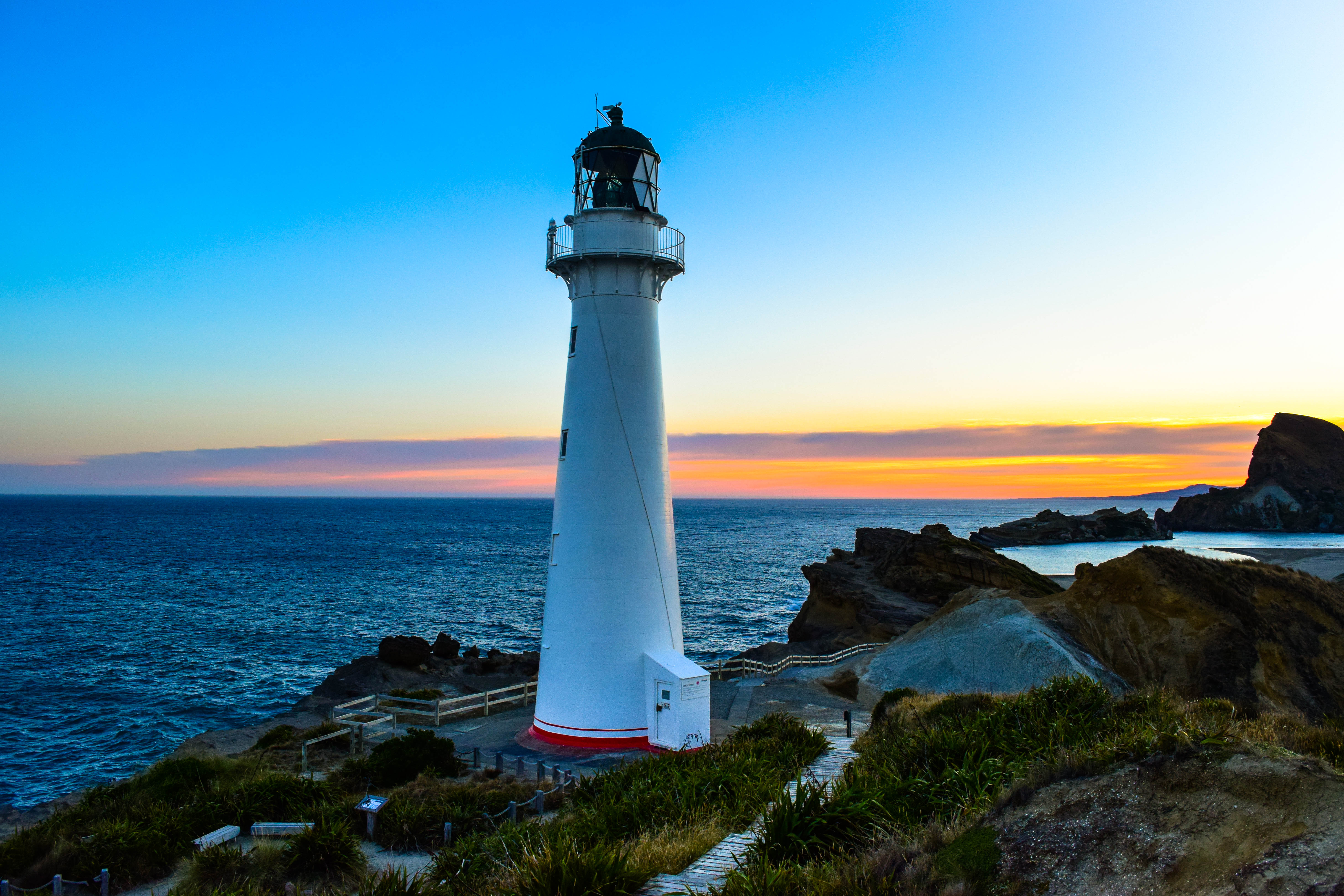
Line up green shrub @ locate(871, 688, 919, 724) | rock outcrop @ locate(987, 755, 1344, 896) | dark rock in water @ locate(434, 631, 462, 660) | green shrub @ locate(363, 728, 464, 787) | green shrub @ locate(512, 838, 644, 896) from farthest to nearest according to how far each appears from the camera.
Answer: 1. dark rock in water @ locate(434, 631, 462, 660)
2. green shrub @ locate(871, 688, 919, 724)
3. green shrub @ locate(363, 728, 464, 787)
4. green shrub @ locate(512, 838, 644, 896)
5. rock outcrop @ locate(987, 755, 1344, 896)

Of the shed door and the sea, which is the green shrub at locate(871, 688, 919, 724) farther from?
the sea

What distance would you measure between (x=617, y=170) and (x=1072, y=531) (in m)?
113

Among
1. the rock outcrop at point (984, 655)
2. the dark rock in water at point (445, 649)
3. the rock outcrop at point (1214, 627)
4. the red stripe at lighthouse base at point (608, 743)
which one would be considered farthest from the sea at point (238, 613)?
Answer: the rock outcrop at point (1214, 627)

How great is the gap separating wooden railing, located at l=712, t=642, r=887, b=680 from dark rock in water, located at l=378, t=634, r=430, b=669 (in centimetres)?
1236

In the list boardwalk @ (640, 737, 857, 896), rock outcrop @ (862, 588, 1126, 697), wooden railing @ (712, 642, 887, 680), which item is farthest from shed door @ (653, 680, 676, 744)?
wooden railing @ (712, 642, 887, 680)

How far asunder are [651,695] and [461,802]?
5.09 m

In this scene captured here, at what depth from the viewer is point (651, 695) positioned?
16.6 m

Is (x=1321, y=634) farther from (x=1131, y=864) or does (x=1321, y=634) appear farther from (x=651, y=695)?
(x=1131, y=864)

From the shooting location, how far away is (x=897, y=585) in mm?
43125

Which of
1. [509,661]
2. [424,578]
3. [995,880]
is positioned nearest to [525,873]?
[995,880]

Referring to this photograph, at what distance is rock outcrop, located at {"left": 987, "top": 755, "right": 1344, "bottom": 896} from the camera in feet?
15.5

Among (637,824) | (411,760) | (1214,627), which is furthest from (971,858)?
(1214,627)

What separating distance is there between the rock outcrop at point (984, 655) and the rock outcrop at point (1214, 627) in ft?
3.22

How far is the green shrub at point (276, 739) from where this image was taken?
1977cm
